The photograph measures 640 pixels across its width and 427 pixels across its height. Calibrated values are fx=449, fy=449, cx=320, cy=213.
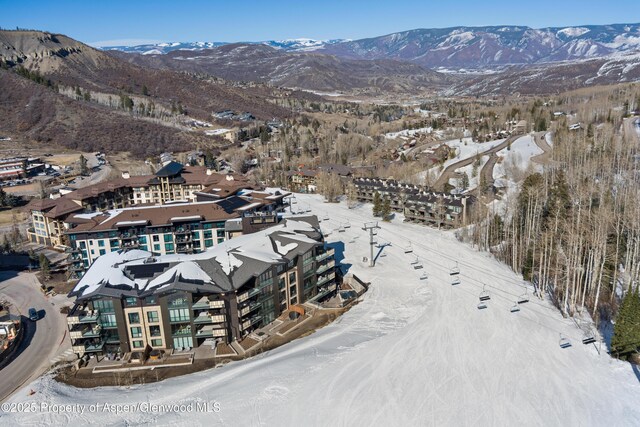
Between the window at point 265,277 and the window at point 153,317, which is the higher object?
the window at point 265,277

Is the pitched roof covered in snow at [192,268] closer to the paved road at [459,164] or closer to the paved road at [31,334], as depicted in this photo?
the paved road at [31,334]

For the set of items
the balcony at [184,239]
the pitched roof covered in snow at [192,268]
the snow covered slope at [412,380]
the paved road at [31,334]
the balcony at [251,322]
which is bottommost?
the snow covered slope at [412,380]

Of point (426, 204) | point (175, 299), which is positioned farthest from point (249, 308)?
point (426, 204)

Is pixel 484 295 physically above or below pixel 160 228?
below

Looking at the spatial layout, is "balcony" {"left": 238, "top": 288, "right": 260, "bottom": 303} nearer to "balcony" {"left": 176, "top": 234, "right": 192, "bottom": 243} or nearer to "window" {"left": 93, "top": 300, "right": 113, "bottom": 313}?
"window" {"left": 93, "top": 300, "right": 113, "bottom": 313}

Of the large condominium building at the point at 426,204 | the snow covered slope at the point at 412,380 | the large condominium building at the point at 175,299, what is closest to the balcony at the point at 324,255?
the large condominium building at the point at 175,299

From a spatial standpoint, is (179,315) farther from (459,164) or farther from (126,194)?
(459,164)
